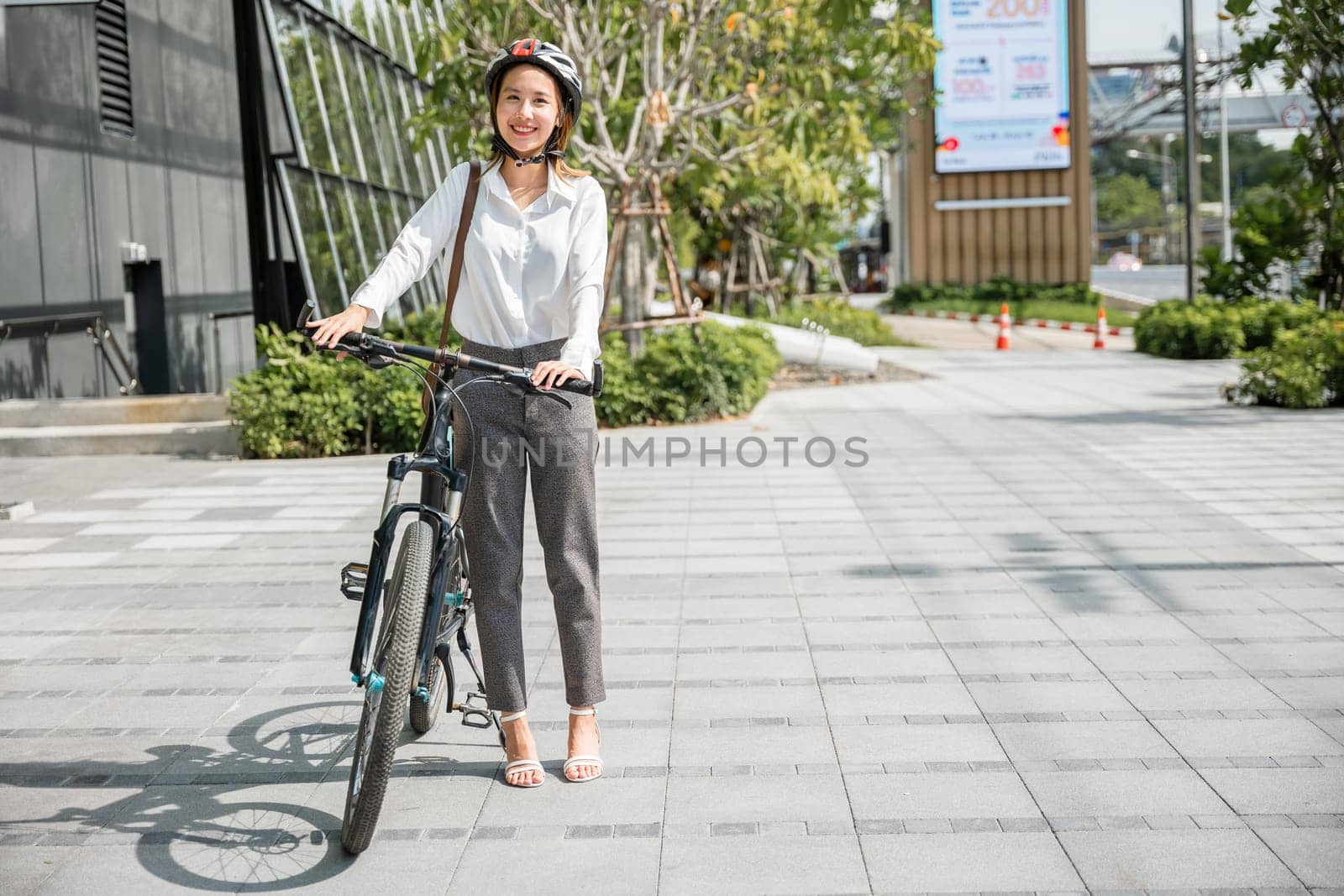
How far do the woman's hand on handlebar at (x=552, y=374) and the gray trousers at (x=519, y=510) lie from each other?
0.95 ft

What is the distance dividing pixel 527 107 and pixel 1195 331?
18359mm

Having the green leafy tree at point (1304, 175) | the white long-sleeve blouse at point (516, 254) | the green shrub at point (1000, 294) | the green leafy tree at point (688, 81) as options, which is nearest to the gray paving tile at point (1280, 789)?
the white long-sleeve blouse at point (516, 254)

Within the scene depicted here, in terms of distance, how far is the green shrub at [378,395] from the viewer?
11.6 metres

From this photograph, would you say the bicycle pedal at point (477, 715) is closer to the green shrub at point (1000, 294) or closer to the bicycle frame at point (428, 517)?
the bicycle frame at point (428, 517)

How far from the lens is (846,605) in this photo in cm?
613

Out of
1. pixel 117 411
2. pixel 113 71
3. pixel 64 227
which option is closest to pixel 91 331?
pixel 64 227

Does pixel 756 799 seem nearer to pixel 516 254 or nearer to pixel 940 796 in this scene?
pixel 940 796

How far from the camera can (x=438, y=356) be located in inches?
138

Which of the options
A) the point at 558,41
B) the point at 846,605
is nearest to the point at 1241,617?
the point at 846,605

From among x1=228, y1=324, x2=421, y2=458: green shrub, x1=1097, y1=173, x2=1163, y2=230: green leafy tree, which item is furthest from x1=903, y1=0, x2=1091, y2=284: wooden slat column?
x1=1097, y1=173, x2=1163, y2=230: green leafy tree

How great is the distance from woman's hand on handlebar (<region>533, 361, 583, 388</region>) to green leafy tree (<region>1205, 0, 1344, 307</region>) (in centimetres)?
391

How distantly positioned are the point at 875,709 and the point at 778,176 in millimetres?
12806

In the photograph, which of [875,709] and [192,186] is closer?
[875,709]

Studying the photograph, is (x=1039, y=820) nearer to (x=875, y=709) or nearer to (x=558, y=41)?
(x=875, y=709)
